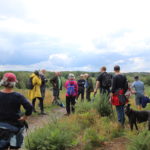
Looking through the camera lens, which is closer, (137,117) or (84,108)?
(137,117)

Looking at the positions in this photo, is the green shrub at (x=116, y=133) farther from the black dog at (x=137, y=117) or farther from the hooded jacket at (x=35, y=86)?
the hooded jacket at (x=35, y=86)

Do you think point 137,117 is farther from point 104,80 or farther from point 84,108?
point 104,80

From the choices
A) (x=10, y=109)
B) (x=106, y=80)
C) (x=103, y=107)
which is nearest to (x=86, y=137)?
(x=10, y=109)

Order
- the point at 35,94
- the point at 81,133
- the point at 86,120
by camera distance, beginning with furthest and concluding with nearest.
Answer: the point at 35,94
the point at 86,120
the point at 81,133

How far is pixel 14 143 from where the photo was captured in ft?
15.5

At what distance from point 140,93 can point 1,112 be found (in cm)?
878

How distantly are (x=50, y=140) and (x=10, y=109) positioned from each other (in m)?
1.92

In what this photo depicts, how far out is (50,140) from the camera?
6.26 m

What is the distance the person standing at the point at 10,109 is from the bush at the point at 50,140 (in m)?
1.29

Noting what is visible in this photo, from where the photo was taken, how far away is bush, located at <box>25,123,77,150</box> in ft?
20.2

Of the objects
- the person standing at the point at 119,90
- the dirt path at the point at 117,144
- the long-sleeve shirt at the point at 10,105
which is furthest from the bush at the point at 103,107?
the long-sleeve shirt at the point at 10,105

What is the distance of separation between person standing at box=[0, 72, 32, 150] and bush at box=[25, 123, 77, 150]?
1.29m

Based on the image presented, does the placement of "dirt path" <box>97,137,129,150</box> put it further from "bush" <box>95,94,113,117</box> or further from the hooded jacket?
the hooded jacket

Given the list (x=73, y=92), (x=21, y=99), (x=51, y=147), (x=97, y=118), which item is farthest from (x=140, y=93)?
(x=21, y=99)
